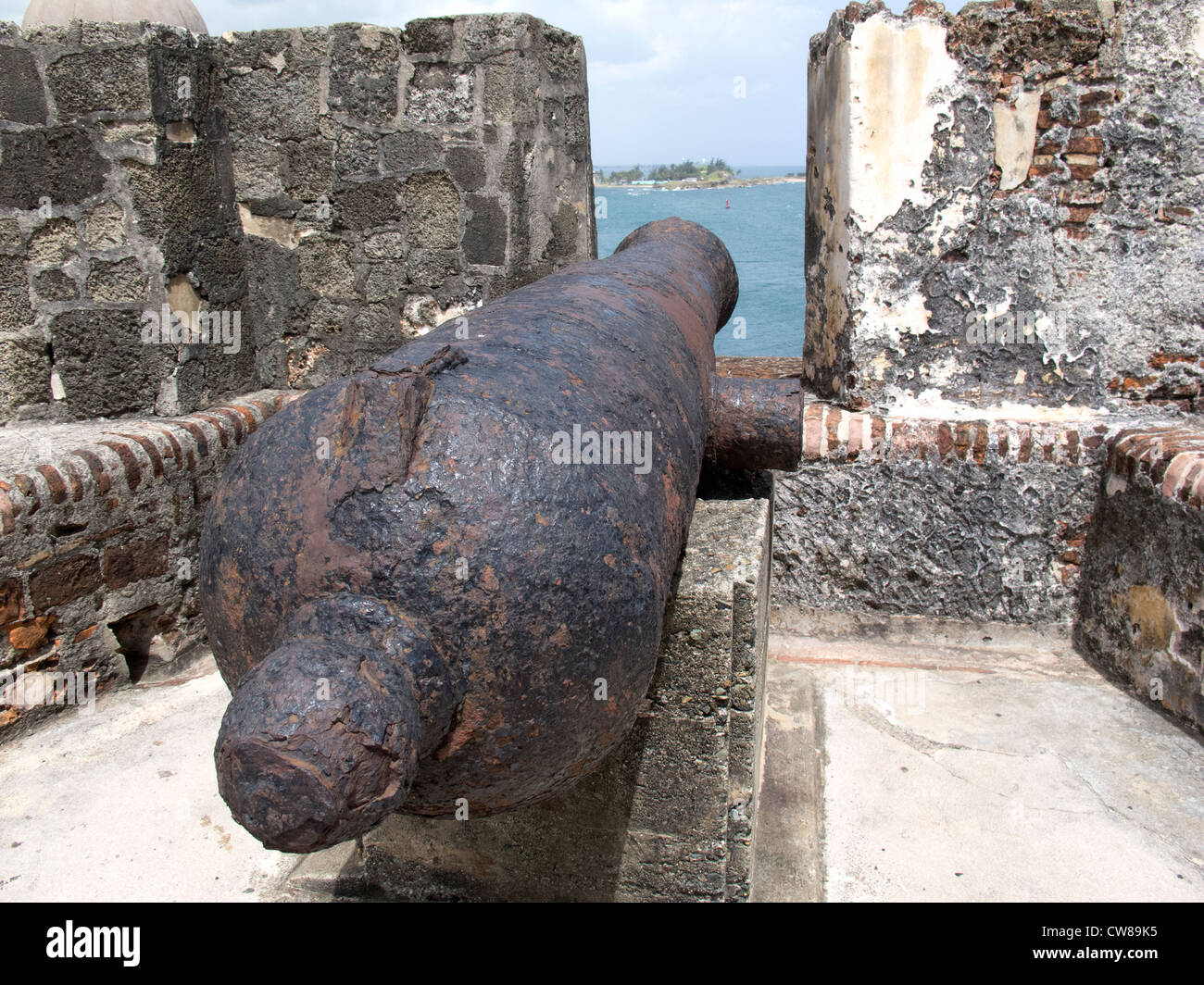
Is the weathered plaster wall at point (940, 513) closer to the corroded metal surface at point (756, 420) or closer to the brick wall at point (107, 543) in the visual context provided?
the corroded metal surface at point (756, 420)

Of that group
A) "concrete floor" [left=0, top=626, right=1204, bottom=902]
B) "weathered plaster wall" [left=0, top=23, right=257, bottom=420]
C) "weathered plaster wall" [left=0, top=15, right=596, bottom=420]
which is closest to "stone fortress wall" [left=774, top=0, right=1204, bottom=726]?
"concrete floor" [left=0, top=626, right=1204, bottom=902]

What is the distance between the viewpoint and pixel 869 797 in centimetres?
271

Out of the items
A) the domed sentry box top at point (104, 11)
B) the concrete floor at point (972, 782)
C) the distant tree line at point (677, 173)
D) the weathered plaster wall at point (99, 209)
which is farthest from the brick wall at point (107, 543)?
the distant tree line at point (677, 173)

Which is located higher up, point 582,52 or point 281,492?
point 582,52

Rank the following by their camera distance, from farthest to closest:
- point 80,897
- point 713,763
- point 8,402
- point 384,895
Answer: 1. point 8,402
2. point 80,897
3. point 384,895
4. point 713,763

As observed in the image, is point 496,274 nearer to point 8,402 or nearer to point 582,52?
point 582,52

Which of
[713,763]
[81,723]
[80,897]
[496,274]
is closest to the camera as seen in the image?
[713,763]

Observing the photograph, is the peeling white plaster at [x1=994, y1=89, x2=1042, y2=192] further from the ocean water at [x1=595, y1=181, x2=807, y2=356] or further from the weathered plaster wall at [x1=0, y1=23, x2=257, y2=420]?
the weathered plaster wall at [x1=0, y1=23, x2=257, y2=420]

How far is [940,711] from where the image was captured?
319cm

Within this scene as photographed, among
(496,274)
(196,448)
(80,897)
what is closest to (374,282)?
(496,274)

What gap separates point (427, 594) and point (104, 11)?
6.07m

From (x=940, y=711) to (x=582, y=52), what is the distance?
302cm

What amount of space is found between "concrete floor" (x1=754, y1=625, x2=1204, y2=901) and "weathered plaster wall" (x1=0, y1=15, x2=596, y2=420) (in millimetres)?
2206

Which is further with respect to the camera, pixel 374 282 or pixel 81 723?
pixel 374 282
